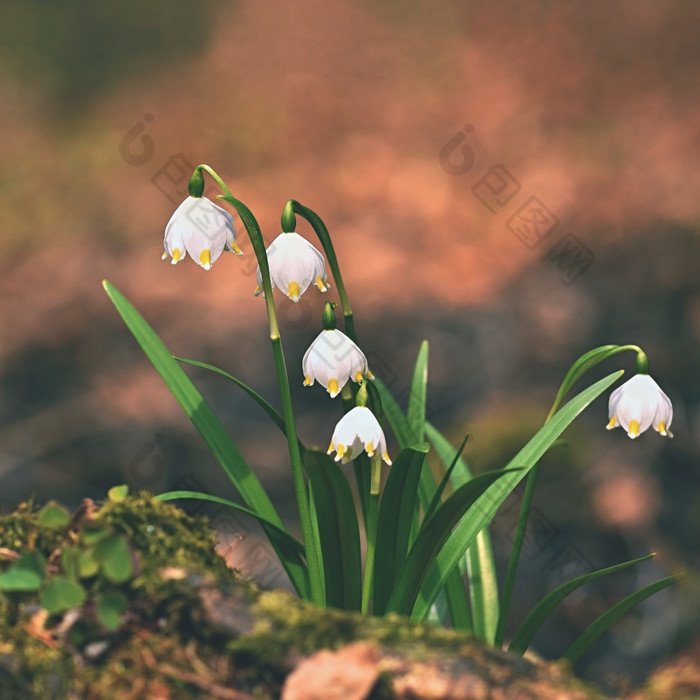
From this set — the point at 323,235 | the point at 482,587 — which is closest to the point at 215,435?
the point at 323,235

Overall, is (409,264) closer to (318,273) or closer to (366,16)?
(366,16)

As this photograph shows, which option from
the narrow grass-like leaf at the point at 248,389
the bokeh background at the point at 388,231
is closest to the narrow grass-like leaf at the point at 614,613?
the narrow grass-like leaf at the point at 248,389

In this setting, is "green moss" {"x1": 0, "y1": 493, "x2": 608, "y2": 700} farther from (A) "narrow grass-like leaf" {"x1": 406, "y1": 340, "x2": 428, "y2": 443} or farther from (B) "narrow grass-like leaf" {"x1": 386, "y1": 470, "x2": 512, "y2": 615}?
(A) "narrow grass-like leaf" {"x1": 406, "y1": 340, "x2": 428, "y2": 443}

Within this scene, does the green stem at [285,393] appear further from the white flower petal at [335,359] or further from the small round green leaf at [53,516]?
the small round green leaf at [53,516]

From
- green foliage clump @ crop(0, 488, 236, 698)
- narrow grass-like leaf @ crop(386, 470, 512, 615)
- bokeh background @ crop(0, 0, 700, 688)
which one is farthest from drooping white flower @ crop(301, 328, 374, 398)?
bokeh background @ crop(0, 0, 700, 688)

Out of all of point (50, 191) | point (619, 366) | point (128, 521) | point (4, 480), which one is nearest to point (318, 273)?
point (128, 521)
